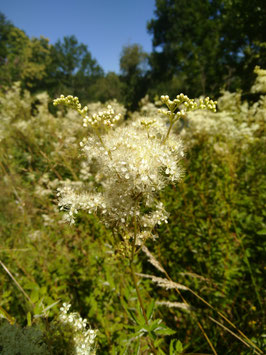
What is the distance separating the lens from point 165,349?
1700 mm

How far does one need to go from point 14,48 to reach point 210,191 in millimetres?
37936

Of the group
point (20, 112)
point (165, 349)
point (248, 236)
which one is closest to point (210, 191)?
point (248, 236)

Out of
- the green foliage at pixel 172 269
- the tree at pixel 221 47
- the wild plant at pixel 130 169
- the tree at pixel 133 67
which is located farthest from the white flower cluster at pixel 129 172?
the tree at pixel 133 67

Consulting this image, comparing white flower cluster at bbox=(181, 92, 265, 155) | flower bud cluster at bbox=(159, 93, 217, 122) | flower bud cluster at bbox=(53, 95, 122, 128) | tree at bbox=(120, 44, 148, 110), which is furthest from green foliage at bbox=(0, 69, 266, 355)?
tree at bbox=(120, 44, 148, 110)

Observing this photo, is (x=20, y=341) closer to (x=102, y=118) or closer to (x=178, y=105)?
(x=102, y=118)

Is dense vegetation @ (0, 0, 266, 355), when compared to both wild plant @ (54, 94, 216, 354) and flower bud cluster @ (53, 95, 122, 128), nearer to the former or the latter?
wild plant @ (54, 94, 216, 354)

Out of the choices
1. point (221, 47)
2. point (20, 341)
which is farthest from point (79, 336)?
point (221, 47)

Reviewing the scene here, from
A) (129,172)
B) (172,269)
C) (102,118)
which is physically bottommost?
(172,269)

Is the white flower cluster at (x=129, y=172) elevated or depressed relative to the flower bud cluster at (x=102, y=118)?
depressed

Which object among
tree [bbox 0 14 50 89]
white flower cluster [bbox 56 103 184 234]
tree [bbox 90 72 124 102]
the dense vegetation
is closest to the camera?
white flower cluster [bbox 56 103 184 234]

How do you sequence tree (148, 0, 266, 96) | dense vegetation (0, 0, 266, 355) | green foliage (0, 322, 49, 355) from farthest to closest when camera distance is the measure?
tree (148, 0, 266, 96) < dense vegetation (0, 0, 266, 355) < green foliage (0, 322, 49, 355)

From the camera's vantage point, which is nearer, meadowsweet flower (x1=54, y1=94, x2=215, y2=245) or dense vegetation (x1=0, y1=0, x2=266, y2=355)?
meadowsweet flower (x1=54, y1=94, x2=215, y2=245)

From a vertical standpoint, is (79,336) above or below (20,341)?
below

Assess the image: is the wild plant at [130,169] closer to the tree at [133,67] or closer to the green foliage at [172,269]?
the green foliage at [172,269]
